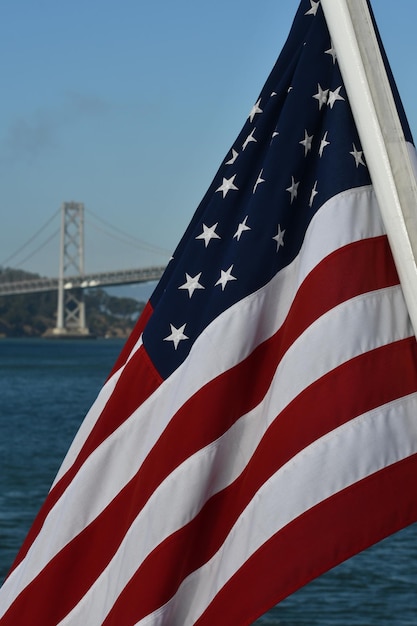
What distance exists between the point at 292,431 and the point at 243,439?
5.4 inches

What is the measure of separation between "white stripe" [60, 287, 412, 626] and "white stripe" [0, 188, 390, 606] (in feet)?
0.30

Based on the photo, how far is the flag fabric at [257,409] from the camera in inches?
71.3

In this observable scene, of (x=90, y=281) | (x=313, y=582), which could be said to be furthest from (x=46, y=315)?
(x=313, y=582)

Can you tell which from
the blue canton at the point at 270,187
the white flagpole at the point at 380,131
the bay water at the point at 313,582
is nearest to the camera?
the white flagpole at the point at 380,131

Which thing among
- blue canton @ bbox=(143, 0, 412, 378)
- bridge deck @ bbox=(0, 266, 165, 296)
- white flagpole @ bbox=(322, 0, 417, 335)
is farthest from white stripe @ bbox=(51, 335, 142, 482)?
→ bridge deck @ bbox=(0, 266, 165, 296)

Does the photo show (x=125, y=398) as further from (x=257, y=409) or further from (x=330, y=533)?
(x=330, y=533)

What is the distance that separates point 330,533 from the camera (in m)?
1.79

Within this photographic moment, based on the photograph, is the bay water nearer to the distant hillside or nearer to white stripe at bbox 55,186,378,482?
white stripe at bbox 55,186,378,482

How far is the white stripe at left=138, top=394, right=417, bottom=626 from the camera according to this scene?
180 cm

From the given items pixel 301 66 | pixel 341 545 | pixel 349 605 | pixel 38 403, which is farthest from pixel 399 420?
pixel 38 403

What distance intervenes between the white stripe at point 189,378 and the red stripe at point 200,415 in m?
0.02

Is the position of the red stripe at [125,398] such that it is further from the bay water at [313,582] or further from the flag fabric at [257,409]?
the bay water at [313,582]

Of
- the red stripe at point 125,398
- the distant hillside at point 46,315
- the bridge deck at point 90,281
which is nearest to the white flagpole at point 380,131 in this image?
the red stripe at point 125,398

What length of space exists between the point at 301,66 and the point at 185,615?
910 mm
